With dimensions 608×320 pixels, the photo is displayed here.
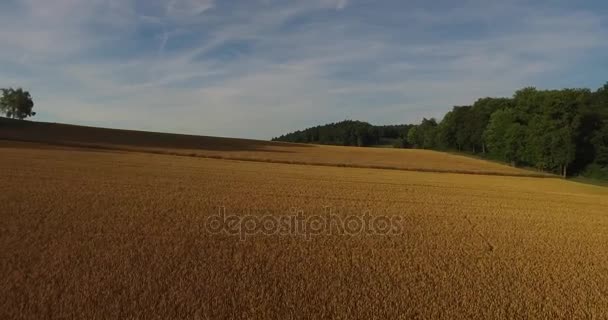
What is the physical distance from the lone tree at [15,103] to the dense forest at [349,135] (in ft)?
242

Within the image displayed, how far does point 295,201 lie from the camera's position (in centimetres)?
1706

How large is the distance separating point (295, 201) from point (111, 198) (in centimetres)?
596

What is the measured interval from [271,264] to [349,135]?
132m

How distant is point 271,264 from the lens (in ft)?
29.2

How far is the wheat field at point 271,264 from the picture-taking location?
23.2 ft

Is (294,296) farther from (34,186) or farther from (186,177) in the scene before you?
(186,177)

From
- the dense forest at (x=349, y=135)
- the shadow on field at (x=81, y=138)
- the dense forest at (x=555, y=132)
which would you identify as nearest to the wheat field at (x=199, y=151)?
the shadow on field at (x=81, y=138)

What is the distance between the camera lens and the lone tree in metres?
92.0

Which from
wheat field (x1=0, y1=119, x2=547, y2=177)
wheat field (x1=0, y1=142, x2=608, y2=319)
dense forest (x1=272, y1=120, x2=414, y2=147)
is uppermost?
dense forest (x1=272, y1=120, x2=414, y2=147)

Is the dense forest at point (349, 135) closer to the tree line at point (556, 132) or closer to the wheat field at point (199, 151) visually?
the tree line at point (556, 132)

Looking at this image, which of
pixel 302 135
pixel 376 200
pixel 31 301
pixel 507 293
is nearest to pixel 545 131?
pixel 376 200

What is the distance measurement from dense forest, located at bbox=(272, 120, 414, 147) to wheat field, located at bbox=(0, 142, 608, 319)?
11964 centimetres

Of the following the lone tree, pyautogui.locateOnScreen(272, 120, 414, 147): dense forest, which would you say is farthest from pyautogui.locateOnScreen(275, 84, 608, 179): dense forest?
the lone tree

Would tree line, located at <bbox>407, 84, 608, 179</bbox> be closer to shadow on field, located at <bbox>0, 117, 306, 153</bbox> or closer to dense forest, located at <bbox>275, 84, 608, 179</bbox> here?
dense forest, located at <bbox>275, 84, 608, 179</bbox>
